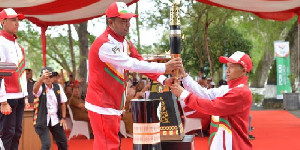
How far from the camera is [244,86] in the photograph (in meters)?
3.18

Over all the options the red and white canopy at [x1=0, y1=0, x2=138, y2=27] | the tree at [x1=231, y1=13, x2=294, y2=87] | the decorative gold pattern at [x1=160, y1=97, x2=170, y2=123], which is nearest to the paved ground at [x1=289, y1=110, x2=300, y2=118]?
the tree at [x1=231, y1=13, x2=294, y2=87]

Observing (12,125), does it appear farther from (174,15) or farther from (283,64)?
(283,64)

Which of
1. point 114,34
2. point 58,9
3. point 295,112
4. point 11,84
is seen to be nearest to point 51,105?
point 11,84

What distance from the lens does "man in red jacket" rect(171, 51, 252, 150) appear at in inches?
120

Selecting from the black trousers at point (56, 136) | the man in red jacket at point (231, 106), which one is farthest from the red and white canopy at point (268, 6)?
the man in red jacket at point (231, 106)

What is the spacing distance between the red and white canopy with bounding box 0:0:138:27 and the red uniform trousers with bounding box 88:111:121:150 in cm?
429

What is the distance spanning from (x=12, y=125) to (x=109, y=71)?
4.66ft

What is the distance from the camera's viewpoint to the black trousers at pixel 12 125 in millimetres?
3740

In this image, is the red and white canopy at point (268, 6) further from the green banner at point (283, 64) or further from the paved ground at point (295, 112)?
the green banner at point (283, 64)

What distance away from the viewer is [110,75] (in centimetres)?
290

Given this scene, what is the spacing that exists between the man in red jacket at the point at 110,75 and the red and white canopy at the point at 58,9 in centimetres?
411

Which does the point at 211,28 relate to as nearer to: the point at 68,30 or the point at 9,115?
the point at 68,30

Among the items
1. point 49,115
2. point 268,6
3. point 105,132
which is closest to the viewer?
point 105,132

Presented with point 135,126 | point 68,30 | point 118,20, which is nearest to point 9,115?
point 118,20
